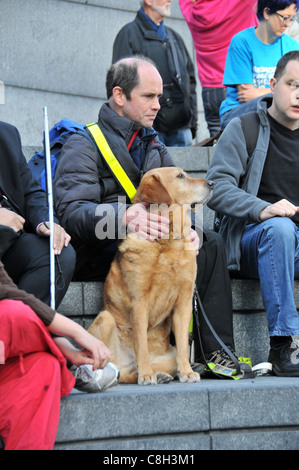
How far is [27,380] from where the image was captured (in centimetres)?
281

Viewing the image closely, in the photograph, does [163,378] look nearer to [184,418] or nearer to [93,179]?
[184,418]

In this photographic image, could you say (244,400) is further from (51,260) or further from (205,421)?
(51,260)

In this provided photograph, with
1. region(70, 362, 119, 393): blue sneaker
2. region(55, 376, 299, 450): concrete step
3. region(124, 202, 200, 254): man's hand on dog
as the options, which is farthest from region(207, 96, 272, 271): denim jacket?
region(70, 362, 119, 393): blue sneaker

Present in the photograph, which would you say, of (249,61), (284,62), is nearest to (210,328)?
(284,62)

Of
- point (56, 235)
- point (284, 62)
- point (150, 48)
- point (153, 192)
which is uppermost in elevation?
point (150, 48)

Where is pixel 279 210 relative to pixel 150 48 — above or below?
below

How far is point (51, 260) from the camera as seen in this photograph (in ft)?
11.5

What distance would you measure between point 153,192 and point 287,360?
3.75 ft

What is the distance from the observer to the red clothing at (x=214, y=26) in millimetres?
7129

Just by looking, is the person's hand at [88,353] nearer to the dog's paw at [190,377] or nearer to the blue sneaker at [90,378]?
the blue sneaker at [90,378]

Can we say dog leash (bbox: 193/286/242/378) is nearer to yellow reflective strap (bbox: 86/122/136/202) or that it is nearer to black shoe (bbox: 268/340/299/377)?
black shoe (bbox: 268/340/299/377)

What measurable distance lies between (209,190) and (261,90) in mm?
1839
